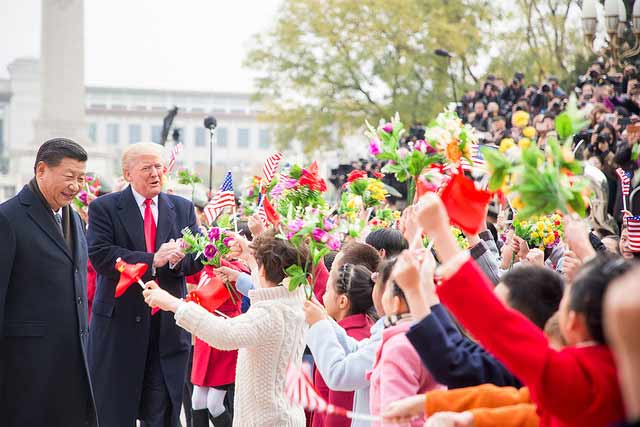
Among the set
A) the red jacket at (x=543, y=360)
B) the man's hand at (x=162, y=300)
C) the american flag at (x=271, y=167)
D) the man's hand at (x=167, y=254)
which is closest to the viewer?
the red jacket at (x=543, y=360)

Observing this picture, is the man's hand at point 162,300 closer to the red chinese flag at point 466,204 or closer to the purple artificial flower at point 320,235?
the purple artificial flower at point 320,235

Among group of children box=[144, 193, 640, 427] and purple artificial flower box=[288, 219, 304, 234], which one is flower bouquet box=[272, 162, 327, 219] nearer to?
group of children box=[144, 193, 640, 427]

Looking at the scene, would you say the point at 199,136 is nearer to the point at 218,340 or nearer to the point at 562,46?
the point at 562,46

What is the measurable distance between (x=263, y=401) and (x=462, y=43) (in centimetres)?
2638

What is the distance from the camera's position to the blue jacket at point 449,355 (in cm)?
332

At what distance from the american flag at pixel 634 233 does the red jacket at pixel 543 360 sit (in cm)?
348

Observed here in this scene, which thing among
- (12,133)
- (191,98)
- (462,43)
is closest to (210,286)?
(462,43)

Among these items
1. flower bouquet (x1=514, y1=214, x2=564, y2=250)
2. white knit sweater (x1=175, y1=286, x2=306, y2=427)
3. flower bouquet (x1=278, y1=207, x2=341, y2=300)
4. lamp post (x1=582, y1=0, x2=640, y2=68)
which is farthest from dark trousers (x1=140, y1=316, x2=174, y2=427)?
lamp post (x1=582, y1=0, x2=640, y2=68)

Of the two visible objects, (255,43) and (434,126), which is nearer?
(434,126)

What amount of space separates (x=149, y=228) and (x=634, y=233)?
3246 mm

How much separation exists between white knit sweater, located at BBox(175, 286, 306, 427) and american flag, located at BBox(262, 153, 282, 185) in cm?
206

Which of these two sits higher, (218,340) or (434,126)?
(434,126)

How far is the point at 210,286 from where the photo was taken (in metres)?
6.64

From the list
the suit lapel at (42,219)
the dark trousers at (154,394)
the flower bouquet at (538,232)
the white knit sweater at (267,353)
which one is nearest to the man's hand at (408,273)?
the white knit sweater at (267,353)
